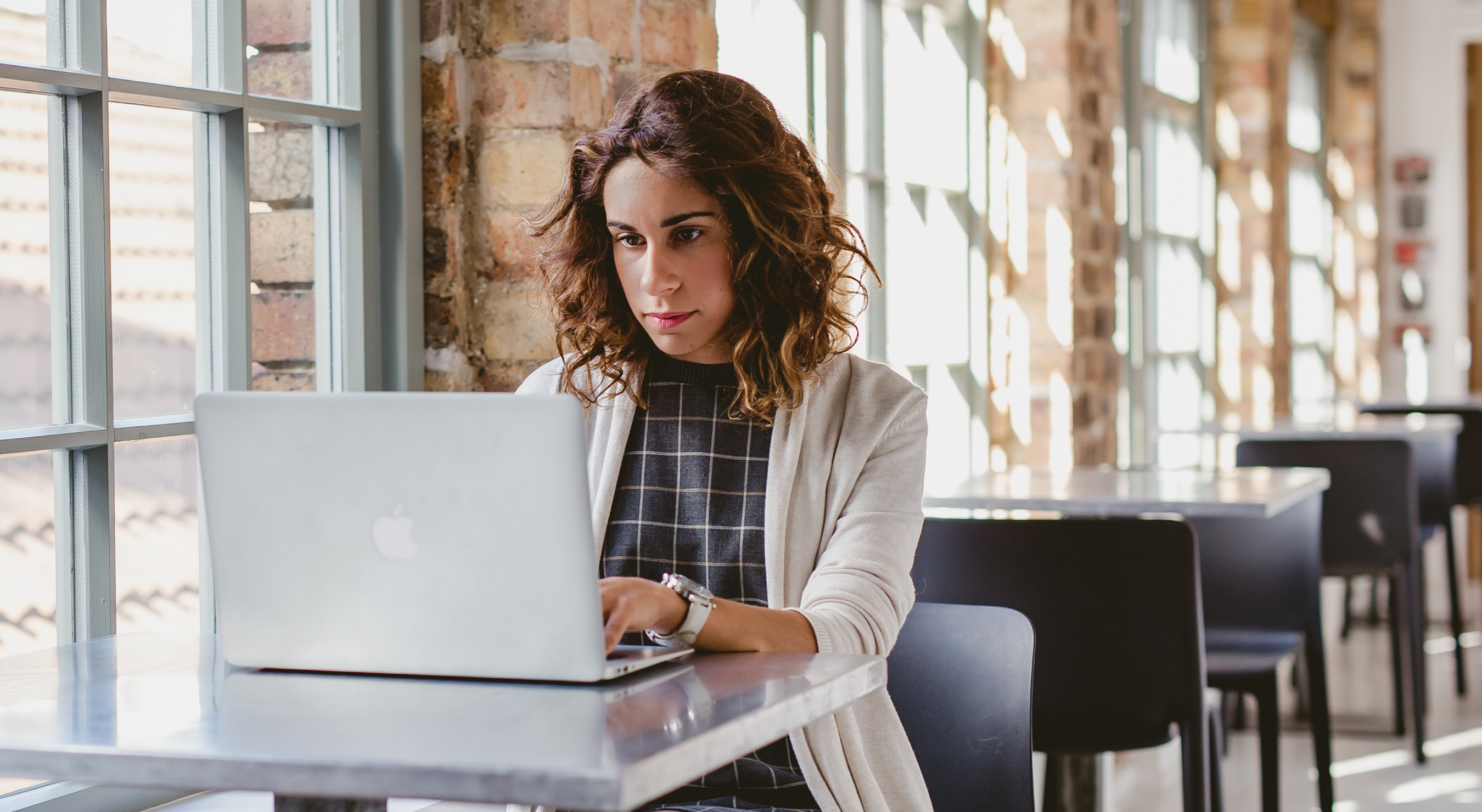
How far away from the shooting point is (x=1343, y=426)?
13.7 feet

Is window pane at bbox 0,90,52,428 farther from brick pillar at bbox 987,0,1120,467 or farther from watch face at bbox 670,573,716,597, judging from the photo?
brick pillar at bbox 987,0,1120,467

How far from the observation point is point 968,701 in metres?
1.52

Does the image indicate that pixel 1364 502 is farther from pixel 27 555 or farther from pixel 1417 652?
pixel 27 555

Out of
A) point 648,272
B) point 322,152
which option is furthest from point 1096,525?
point 322,152

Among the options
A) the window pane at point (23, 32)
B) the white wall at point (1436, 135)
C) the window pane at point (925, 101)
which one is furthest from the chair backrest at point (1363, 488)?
the white wall at point (1436, 135)

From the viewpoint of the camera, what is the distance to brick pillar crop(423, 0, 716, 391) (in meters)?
1.86

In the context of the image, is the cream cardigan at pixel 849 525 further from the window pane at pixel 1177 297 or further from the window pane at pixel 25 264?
Result: the window pane at pixel 1177 297

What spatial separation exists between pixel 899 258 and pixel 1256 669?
3.49 ft

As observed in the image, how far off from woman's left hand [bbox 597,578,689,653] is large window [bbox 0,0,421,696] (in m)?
0.67

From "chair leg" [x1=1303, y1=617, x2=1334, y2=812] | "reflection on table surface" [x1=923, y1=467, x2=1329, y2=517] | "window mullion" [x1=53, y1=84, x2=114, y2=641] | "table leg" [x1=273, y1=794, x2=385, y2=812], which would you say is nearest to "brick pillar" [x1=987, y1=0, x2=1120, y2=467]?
"reflection on table surface" [x1=923, y1=467, x2=1329, y2=517]

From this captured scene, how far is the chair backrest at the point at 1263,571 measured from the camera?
8.96ft

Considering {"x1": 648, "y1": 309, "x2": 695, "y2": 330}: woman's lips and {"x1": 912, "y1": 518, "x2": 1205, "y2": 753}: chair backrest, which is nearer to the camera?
{"x1": 648, "y1": 309, "x2": 695, "y2": 330}: woman's lips

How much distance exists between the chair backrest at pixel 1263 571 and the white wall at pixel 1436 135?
12.9ft

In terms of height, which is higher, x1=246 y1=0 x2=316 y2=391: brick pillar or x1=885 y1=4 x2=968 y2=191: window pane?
x1=885 y1=4 x2=968 y2=191: window pane
